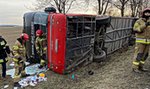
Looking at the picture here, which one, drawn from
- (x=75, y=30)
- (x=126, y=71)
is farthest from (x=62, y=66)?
(x=126, y=71)

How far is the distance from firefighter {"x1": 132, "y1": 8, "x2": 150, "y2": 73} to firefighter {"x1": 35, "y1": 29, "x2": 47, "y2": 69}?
3.55 metres

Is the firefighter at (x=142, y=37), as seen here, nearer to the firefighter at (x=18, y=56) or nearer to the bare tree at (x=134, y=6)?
the firefighter at (x=18, y=56)

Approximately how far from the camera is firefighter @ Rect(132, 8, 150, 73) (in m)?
6.98

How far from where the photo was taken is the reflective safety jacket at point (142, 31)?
6.97m

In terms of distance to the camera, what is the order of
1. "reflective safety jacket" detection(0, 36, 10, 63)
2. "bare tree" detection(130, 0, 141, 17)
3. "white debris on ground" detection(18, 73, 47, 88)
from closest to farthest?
"white debris on ground" detection(18, 73, 47, 88) < "reflective safety jacket" detection(0, 36, 10, 63) < "bare tree" detection(130, 0, 141, 17)

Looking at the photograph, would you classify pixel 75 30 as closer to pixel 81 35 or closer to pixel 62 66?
pixel 81 35

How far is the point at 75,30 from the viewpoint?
8.34m

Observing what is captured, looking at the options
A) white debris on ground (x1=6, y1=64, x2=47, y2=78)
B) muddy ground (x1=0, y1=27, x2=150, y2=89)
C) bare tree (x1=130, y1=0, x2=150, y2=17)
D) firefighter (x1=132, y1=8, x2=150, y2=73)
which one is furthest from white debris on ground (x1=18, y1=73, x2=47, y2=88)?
bare tree (x1=130, y1=0, x2=150, y2=17)

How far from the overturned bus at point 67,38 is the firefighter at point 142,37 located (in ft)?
7.25

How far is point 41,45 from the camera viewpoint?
9.20 meters

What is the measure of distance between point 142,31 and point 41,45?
3.95m

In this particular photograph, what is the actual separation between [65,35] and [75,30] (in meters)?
0.56

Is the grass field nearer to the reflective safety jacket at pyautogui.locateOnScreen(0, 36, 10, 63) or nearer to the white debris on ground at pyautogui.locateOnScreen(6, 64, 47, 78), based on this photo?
the white debris on ground at pyautogui.locateOnScreen(6, 64, 47, 78)

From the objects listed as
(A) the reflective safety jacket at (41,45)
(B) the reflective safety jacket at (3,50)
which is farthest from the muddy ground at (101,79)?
(A) the reflective safety jacket at (41,45)
